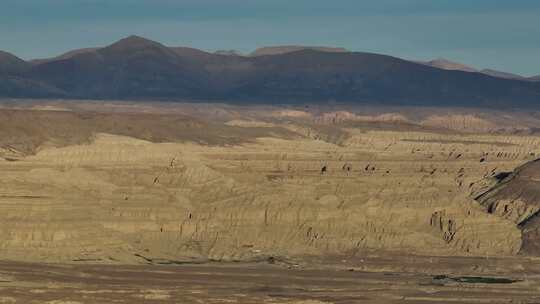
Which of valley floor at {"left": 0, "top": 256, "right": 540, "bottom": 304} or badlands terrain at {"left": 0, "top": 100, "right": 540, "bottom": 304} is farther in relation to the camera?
badlands terrain at {"left": 0, "top": 100, "right": 540, "bottom": 304}

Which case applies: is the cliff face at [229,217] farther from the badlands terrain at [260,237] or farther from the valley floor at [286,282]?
the valley floor at [286,282]

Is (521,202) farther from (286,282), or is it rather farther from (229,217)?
(286,282)

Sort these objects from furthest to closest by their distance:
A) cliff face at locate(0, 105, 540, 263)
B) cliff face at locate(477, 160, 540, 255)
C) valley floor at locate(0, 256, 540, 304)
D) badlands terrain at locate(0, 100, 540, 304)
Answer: cliff face at locate(477, 160, 540, 255) < cliff face at locate(0, 105, 540, 263) < badlands terrain at locate(0, 100, 540, 304) < valley floor at locate(0, 256, 540, 304)

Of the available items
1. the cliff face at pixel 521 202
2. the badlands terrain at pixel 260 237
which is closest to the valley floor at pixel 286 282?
the badlands terrain at pixel 260 237

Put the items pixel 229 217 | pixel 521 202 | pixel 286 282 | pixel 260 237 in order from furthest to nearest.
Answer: pixel 521 202 < pixel 229 217 < pixel 260 237 < pixel 286 282

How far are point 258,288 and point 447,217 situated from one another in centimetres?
3805

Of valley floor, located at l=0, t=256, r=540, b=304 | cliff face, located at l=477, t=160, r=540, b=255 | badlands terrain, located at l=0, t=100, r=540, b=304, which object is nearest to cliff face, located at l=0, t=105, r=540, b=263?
badlands terrain, located at l=0, t=100, r=540, b=304

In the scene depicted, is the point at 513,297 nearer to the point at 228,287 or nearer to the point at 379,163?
the point at 228,287

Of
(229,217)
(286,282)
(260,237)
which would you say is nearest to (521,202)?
(260,237)

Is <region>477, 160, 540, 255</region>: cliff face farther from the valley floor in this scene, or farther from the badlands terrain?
the valley floor

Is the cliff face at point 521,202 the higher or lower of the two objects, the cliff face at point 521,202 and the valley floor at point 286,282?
the higher

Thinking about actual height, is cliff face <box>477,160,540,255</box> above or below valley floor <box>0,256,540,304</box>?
above

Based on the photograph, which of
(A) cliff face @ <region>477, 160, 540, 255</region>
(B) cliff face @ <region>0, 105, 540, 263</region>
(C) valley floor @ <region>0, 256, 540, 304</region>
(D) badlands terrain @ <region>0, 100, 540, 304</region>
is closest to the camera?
(C) valley floor @ <region>0, 256, 540, 304</region>

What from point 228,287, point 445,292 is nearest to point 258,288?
point 228,287
